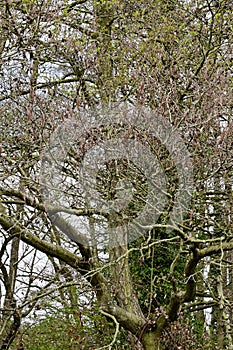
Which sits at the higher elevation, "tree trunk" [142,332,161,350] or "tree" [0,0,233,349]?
"tree" [0,0,233,349]

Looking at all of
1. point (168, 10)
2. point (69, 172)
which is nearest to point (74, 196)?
point (69, 172)

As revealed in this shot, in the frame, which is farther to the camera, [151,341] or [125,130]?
[151,341]

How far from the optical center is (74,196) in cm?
505

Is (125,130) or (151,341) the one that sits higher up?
(125,130)

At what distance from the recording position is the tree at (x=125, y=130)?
482 centimetres

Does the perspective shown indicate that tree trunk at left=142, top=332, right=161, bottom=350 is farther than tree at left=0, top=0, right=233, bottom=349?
Yes

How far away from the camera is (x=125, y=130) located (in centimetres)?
484

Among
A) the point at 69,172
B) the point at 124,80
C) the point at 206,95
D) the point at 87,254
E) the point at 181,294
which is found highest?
the point at 124,80

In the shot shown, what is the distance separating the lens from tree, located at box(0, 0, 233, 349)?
4.82 meters

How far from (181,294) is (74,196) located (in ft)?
5.00

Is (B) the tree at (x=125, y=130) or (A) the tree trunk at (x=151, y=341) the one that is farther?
(A) the tree trunk at (x=151, y=341)

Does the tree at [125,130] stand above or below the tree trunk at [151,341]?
above

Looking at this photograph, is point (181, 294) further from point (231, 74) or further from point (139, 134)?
point (231, 74)

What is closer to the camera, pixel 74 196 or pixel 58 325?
pixel 74 196
